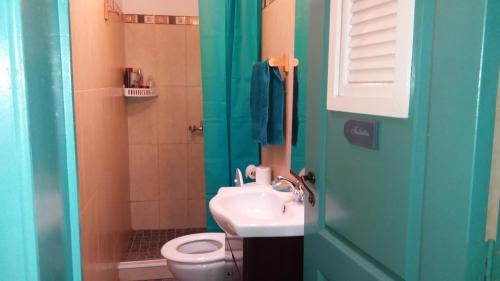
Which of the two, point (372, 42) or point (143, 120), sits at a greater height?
point (372, 42)

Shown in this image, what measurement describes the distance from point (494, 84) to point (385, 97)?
9.5 inches

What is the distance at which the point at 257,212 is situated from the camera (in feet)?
6.04

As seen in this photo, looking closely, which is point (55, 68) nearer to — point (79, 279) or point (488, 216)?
point (79, 279)

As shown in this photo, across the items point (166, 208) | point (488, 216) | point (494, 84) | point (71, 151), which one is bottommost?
point (166, 208)

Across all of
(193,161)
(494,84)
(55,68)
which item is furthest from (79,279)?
(193,161)

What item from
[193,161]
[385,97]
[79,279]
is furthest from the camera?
[193,161]

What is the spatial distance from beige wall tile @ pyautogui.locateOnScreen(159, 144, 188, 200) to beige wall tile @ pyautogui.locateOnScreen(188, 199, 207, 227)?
0.10 metres

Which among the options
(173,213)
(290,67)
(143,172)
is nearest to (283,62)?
(290,67)

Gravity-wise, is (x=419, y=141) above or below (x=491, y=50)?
below

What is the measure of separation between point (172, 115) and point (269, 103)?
1398 mm

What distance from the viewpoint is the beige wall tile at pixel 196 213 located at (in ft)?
11.1

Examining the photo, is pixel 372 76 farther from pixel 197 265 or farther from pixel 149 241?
pixel 149 241

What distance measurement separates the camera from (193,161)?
3.33 meters

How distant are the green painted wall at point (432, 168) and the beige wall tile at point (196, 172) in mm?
2351
